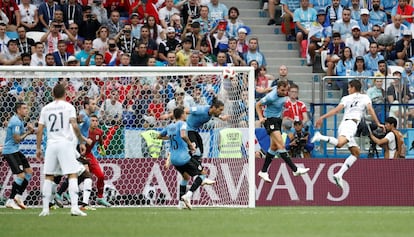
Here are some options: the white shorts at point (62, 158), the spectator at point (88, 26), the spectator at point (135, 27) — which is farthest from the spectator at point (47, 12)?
the white shorts at point (62, 158)

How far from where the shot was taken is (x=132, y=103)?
73.8 feet

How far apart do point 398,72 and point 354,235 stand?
1261 centimetres

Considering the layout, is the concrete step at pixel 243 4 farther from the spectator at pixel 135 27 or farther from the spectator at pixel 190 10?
the spectator at pixel 135 27

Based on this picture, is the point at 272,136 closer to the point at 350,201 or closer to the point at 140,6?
the point at 350,201

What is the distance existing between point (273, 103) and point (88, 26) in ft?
21.4

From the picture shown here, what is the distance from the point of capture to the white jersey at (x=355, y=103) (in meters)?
21.6

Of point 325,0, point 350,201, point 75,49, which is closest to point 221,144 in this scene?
point 350,201

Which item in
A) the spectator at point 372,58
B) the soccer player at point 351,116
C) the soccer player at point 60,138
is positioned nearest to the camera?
the soccer player at point 60,138

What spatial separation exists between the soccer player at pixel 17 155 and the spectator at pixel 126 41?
5920mm

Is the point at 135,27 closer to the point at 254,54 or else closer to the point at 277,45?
the point at 254,54

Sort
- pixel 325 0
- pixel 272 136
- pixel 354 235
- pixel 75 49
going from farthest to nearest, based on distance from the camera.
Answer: pixel 325 0 → pixel 75 49 → pixel 272 136 → pixel 354 235

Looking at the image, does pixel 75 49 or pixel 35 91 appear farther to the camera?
pixel 75 49

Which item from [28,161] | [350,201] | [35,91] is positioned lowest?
[350,201]

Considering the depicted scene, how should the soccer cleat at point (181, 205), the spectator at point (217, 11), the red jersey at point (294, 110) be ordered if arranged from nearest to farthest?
1. the soccer cleat at point (181, 205)
2. the red jersey at point (294, 110)
3. the spectator at point (217, 11)
